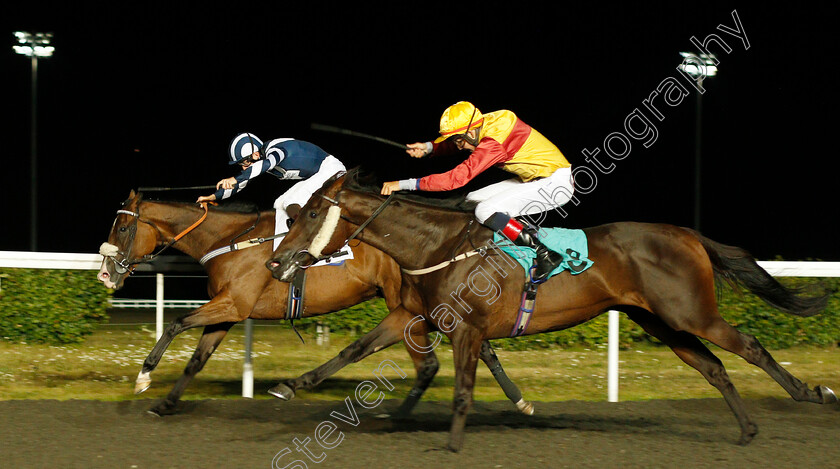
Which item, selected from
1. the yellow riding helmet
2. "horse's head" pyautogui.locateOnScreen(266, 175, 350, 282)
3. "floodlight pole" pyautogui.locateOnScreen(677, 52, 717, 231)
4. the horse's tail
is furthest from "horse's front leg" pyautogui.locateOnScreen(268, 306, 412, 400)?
"floodlight pole" pyautogui.locateOnScreen(677, 52, 717, 231)

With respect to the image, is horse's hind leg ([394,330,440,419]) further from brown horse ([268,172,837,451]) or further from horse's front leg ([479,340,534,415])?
brown horse ([268,172,837,451])

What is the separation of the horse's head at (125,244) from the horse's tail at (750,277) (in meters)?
3.68

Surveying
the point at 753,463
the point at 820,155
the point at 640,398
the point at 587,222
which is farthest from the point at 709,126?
the point at 753,463

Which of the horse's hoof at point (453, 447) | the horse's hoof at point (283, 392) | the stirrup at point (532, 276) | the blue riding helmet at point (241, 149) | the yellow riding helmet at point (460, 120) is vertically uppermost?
the yellow riding helmet at point (460, 120)

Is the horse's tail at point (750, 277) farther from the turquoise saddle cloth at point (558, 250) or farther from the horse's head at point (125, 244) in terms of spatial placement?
the horse's head at point (125, 244)

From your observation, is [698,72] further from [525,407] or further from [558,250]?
[558,250]

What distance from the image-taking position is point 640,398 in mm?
5957

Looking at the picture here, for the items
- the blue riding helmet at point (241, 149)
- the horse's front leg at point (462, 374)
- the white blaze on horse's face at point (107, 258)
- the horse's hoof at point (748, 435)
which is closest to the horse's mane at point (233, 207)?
the blue riding helmet at point (241, 149)

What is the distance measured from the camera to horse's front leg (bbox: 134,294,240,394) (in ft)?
15.8

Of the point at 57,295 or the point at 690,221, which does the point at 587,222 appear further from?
the point at 57,295

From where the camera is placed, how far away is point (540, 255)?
173 inches

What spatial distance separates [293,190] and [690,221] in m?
21.7

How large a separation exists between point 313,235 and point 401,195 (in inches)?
22.7

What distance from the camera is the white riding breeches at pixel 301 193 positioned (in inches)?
219
